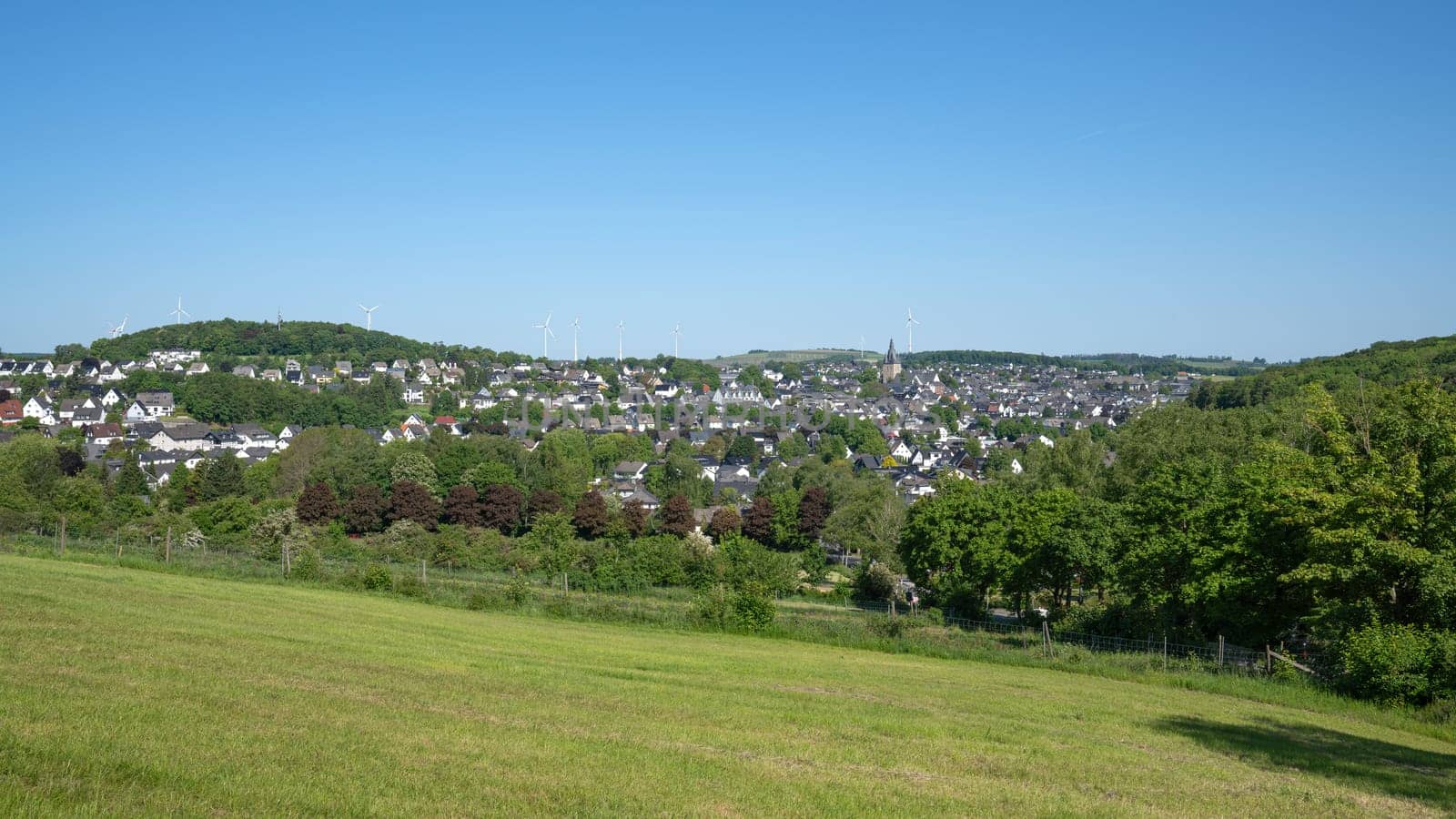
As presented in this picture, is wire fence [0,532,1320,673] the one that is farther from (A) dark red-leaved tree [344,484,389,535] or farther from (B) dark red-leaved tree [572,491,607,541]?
(B) dark red-leaved tree [572,491,607,541]

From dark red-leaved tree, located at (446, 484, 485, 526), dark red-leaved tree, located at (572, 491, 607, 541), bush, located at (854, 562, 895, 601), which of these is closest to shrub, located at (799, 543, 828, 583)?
bush, located at (854, 562, 895, 601)

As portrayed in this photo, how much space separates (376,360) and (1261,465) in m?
180

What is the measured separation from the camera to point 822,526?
7356 cm

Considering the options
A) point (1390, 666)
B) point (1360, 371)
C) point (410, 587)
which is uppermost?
point (1360, 371)

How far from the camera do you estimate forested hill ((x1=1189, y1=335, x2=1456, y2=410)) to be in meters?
87.0

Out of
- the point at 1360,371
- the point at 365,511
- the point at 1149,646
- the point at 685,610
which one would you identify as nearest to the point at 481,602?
the point at 685,610

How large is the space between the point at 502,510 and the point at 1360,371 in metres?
76.8

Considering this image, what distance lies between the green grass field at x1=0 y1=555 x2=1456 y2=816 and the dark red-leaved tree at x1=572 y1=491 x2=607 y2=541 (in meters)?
48.5

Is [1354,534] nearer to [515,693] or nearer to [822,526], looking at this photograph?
[515,693]

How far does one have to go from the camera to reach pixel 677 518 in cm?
7288

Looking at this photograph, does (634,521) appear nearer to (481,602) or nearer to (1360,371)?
(481,602)

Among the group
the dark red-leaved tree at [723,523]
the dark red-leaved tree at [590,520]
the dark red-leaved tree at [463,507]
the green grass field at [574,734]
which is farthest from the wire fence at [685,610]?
the dark red-leaved tree at [723,523]

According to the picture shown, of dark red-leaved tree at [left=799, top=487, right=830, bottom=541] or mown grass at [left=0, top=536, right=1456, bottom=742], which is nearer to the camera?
mown grass at [left=0, top=536, right=1456, bottom=742]

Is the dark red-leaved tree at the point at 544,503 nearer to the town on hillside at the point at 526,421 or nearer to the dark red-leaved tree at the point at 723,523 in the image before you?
the dark red-leaved tree at the point at 723,523
